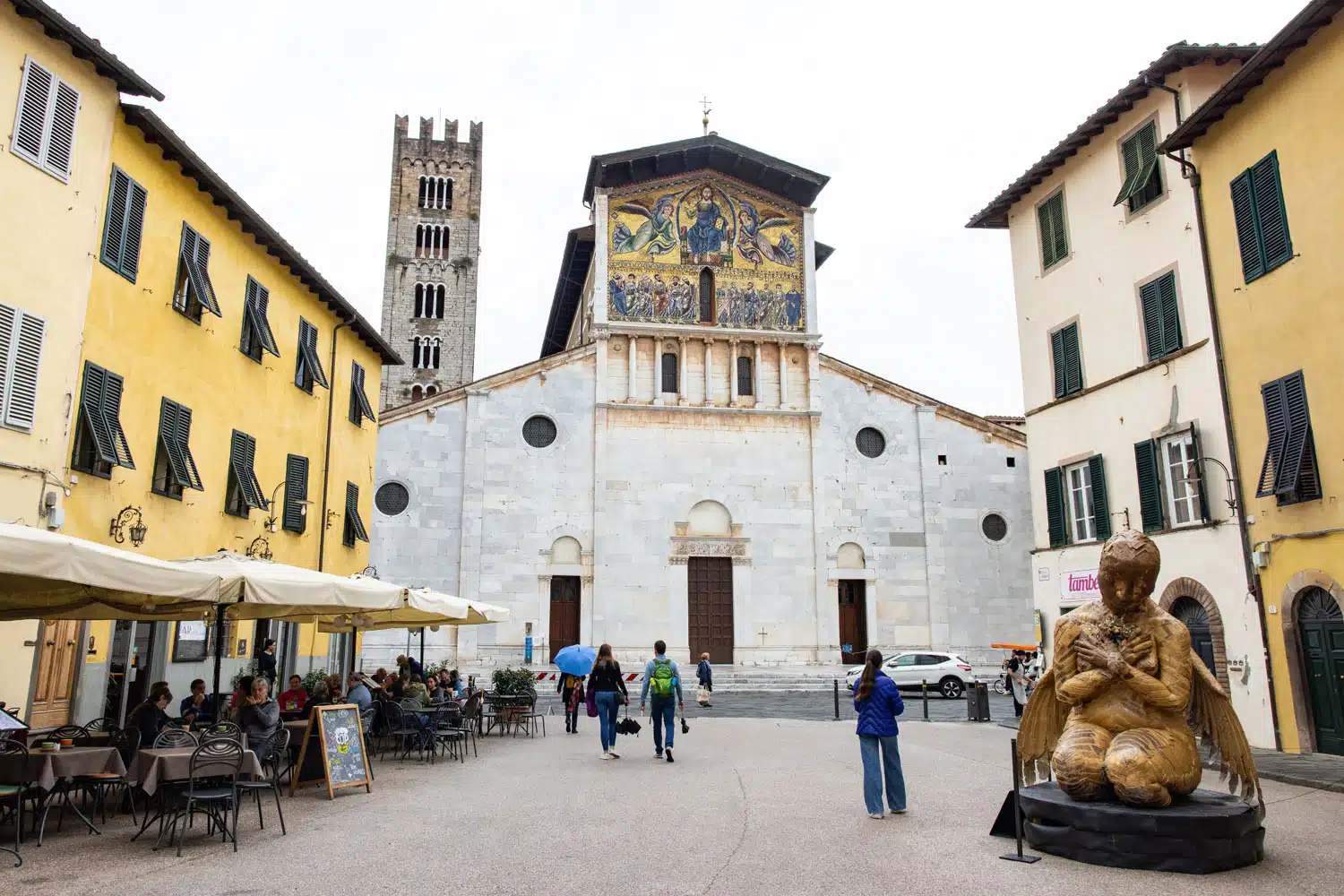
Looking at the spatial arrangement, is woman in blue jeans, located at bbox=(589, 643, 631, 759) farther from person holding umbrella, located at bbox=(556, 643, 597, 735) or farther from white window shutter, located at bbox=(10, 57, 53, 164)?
white window shutter, located at bbox=(10, 57, 53, 164)

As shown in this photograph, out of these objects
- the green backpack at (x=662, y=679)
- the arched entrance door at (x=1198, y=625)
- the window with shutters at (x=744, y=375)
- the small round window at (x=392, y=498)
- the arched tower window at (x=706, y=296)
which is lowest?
the green backpack at (x=662, y=679)

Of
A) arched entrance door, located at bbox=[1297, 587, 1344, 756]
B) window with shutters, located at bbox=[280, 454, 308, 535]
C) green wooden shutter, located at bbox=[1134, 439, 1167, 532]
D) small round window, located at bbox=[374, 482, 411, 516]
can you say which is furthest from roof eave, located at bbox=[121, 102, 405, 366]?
arched entrance door, located at bbox=[1297, 587, 1344, 756]

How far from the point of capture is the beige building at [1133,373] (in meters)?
15.6

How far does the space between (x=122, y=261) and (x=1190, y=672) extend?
14.8m

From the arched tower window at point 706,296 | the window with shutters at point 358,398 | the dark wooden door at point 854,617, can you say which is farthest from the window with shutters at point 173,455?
the dark wooden door at point 854,617

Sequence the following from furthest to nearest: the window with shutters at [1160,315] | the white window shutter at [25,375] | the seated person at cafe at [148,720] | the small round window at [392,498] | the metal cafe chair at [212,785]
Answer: the small round window at [392,498] → the window with shutters at [1160,315] → the white window shutter at [25,375] → the seated person at cafe at [148,720] → the metal cafe chair at [212,785]

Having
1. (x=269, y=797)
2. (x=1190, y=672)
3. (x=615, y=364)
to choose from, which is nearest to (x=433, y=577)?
(x=615, y=364)

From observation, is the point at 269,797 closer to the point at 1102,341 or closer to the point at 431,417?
the point at 1102,341

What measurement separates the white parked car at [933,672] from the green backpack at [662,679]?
1525 cm

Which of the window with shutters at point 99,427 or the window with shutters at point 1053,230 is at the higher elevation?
the window with shutters at point 1053,230

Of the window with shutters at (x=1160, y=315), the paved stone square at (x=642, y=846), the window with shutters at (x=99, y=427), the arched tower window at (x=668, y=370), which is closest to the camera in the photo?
the paved stone square at (x=642, y=846)

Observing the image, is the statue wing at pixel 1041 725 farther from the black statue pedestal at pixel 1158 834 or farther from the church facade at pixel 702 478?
the church facade at pixel 702 478

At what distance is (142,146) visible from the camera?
15211 millimetres

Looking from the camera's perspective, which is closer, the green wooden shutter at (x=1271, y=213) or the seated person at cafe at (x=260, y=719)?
the seated person at cafe at (x=260, y=719)
